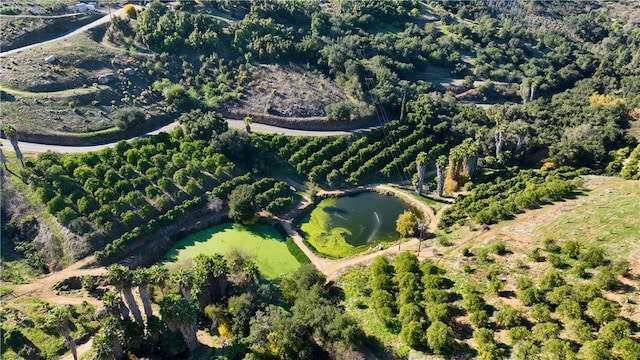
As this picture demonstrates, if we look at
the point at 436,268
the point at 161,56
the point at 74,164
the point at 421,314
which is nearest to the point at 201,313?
the point at 421,314

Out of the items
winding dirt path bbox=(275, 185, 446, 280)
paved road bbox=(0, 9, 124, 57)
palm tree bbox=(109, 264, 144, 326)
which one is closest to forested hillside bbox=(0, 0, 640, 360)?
palm tree bbox=(109, 264, 144, 326)

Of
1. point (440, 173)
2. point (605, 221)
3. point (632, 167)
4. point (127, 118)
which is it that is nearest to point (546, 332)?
point (605, 221)

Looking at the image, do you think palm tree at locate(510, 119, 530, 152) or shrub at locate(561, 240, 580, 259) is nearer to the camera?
shrub at locate(561, 240, 580, 259)

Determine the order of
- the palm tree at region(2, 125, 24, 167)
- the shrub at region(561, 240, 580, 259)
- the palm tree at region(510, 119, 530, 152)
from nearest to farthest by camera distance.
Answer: the shrub at region(561, 240, 580, 259), the palm tree at region(2, 125, 24, 167), the palm tree at region(510, 119, 530, 152)

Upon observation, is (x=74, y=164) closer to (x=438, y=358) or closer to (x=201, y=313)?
(x=201, y=313)

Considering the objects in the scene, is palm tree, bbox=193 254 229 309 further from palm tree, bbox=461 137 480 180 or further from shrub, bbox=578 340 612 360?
palm tree, bbox=461 137 480 180

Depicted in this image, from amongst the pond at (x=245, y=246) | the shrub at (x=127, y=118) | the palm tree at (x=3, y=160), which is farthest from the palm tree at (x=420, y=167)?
the palm tree at (x=3, y=160)

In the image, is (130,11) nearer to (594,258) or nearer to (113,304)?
(113,304)
